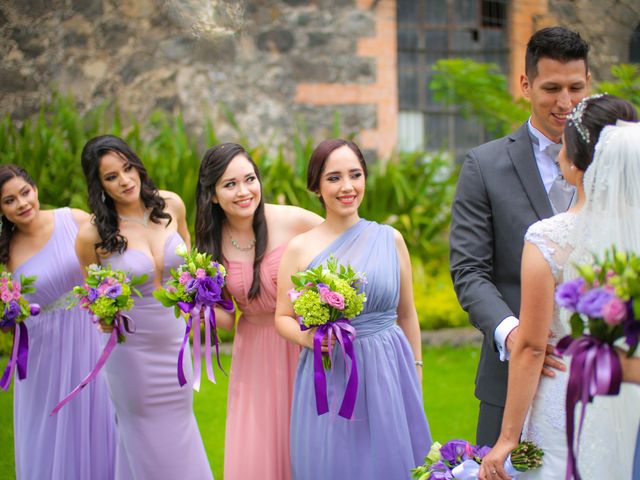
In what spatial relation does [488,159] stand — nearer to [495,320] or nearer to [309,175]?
[495,320]

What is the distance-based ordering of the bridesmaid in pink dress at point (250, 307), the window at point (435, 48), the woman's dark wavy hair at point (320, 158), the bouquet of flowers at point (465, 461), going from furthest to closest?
1. the window at point (435, 48)
2. the bridesmaid in pink dress at point (250, 307)
3. the woman's dark wavy hair at point (320, 158)
4. the bouquet of flowers at point (465, 461)

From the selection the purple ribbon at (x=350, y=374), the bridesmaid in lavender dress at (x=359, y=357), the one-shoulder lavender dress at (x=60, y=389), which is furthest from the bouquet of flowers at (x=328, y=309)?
the one-shoulder lavender dress at (x=60, y=389)

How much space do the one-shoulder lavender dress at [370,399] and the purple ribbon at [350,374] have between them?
0.14 metres

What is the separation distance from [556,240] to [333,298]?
3.96ft

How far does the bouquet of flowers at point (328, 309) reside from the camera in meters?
3.77

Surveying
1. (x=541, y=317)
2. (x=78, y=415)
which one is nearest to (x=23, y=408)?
(x=78, y=415)

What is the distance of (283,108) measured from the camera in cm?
1108

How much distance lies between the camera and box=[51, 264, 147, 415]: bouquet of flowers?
475cm

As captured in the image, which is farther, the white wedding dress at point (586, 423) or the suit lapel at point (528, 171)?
the suit lapel at point (528, 171)

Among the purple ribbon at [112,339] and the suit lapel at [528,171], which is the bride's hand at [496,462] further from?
the purple ribbon at [112,339]

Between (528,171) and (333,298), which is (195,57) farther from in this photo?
(528,171)

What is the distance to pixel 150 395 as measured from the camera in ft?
17.0

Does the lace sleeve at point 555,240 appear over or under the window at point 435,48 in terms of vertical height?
under

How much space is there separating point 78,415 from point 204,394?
2631mm
